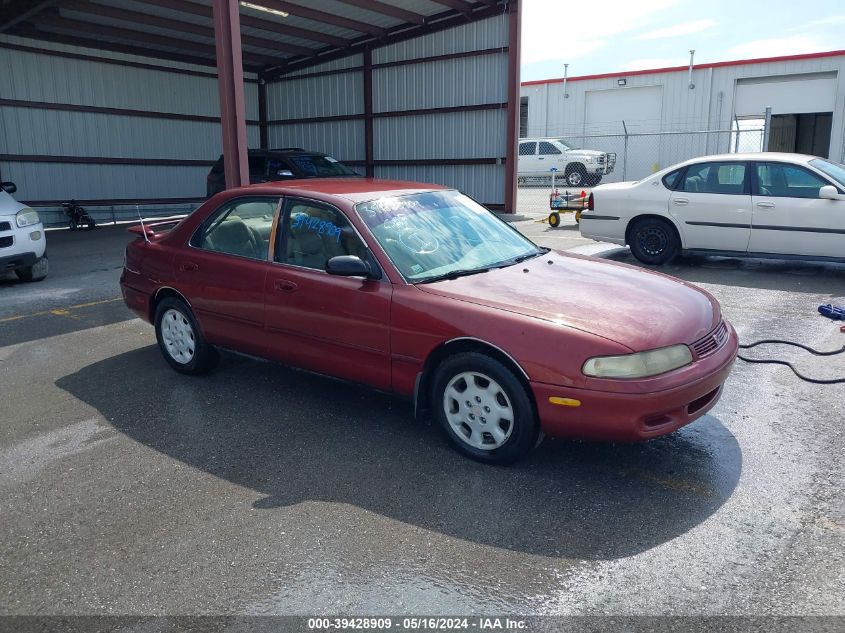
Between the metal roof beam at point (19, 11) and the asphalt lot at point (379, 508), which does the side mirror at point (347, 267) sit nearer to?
the asphalt lot at point (379, 508)

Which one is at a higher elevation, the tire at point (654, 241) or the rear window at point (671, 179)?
the rear window at point (671, 179)

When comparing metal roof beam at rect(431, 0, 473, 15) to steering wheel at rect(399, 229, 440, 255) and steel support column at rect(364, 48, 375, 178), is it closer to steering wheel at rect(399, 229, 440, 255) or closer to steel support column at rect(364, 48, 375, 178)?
steel support column at rect(364, 48, 375, 178)

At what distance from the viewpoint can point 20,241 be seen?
862 cm

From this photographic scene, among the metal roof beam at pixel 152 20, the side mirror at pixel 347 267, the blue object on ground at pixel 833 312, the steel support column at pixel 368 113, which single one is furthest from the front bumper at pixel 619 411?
the steel support column at pixel 368 113

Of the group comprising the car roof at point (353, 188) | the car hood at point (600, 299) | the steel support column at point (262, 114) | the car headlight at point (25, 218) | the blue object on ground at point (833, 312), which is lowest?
the blue object on ground at point (833, 312)

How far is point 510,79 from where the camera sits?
49.7 ft

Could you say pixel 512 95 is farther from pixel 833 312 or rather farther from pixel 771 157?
pixel 833 312

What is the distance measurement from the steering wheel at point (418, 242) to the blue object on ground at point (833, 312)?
171 inches

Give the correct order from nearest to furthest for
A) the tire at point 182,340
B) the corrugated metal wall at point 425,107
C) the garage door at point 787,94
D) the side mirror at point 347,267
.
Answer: the side mirror at point 347,267, the tire at point 182,340, the corrugated metal wall at point 425,107, the garage door at point 787,94

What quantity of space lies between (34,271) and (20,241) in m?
0.65

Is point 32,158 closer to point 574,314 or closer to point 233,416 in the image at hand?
point 233,416

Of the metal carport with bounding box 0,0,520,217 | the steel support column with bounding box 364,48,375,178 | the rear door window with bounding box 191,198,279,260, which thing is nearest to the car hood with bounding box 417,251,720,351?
the rear door window with bounding box 191,198,279,260

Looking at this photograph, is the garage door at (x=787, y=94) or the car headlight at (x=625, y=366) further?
the garage door at (x=787, y=94)

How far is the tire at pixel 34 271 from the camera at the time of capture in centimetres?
908
